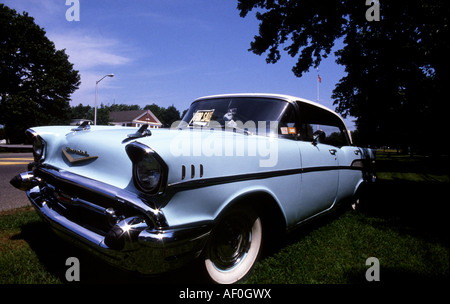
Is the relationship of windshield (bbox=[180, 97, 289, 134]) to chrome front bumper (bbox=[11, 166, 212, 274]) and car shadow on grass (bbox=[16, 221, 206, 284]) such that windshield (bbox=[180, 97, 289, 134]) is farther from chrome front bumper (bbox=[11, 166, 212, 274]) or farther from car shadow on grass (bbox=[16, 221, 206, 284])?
car shadow on grass (bbox=[16, 221, 206, 284])

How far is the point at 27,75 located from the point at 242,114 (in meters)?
28.7

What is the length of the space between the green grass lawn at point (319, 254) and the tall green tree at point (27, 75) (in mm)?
23598

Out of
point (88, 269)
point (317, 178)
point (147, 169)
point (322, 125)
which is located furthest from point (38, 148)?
point (322, 125)

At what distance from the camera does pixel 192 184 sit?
5.22 ft

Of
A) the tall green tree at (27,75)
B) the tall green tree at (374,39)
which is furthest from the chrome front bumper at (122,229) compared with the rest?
the tall green tree at (27,75)

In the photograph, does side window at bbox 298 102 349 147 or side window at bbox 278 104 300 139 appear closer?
side window at bbox 278 104 300 139

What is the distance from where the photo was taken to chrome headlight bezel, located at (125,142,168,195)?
148cm

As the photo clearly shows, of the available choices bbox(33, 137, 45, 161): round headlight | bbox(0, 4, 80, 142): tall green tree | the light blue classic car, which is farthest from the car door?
bbox(0, 4, 80, 142): tall green tree

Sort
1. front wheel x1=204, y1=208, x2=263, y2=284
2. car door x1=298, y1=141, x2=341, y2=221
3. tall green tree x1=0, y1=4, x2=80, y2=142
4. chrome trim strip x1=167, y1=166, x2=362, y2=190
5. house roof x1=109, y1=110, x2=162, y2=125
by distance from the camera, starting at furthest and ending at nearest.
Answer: house roof x1=109, y1=110, x2=162, y2=125, tall green tree x1=0, y1=4, x2=80, y2=142, car door x1=298, y1=141, x2=341, y2=221, front wheel x1=204, y1=208, x2=263, y2=284, chrome trim strip x1=167, y1=166, x2=362, y2=190

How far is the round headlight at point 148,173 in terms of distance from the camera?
4.95 feet

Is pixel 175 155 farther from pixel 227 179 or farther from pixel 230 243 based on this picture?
pixel 230 243

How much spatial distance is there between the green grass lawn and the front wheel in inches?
5.5
